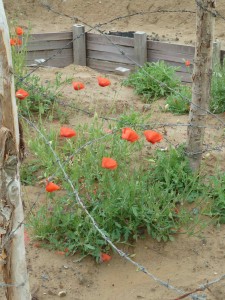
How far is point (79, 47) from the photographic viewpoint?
7.92m

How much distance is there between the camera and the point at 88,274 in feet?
11.6

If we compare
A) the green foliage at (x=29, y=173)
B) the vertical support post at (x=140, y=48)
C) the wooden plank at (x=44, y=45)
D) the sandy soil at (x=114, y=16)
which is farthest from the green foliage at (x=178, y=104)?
the sandy soil at (x=114, y=16)

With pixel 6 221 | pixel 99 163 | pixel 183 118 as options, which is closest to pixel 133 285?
pixel 99 163

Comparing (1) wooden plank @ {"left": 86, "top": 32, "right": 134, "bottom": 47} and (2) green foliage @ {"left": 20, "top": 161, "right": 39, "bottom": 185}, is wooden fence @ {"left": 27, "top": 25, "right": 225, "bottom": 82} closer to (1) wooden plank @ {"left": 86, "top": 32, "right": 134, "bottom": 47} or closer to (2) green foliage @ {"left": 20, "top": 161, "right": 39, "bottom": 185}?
(1) wooden plank @ {"left": 86, "top": 32, "right": 134, "bottom": 47}

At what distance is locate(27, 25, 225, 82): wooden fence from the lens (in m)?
7.37

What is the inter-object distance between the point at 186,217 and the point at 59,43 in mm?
4776

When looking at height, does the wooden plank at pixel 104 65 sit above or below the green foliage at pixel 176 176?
below

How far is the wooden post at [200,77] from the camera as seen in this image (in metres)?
3.77

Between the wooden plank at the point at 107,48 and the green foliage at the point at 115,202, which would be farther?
the wooden plank at the point at 107,48

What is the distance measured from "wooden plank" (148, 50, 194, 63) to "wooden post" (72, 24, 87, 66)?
1009mm

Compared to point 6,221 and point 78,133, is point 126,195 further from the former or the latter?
point 6,221

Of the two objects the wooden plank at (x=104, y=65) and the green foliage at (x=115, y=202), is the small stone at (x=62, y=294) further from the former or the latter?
the wooden plank at (x=104, y=65)

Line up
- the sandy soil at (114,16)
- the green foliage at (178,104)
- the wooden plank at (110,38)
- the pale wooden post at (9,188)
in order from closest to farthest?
1. the pale wooden post at (9,188)
2. the green foliage at (178,104)
3. the wooden plank at (110,38)
4. the sandy soil at (114,16)

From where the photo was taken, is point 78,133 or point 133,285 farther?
point 78,133
